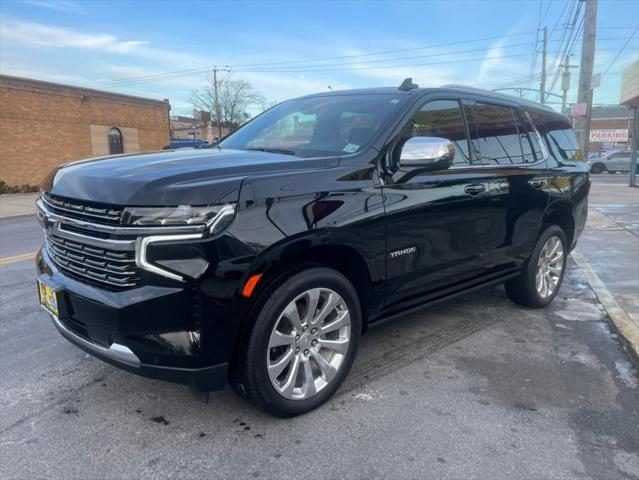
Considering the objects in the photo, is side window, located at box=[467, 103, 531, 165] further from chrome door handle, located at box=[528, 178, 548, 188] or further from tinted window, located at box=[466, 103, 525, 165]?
chrome door handle, located at box=[528, 178, 548, 188]

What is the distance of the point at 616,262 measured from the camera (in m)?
7.17

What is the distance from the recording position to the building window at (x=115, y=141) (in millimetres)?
27928

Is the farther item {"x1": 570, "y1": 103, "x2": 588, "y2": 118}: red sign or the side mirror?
{"x1": 570, "y1": 103, "x2": 588, "y2": 118}: red sign

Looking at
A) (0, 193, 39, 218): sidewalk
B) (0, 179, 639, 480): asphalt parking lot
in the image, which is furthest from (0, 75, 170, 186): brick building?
(0, 179, 639, 480): asphalt parking lot

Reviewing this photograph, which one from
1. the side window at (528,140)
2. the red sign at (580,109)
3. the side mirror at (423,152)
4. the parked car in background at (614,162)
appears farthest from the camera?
the parked car in background at (614,162)

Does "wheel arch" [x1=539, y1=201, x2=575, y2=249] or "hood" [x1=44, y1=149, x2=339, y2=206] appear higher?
"hood" [x1=44, y1=149, x2=339, y2=206]

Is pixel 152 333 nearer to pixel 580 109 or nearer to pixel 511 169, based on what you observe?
pixel 511 169

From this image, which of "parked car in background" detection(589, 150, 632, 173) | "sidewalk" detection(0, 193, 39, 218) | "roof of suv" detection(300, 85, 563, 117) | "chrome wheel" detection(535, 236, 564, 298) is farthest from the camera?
"parked car in background" detection(589, 150, 632, 173)

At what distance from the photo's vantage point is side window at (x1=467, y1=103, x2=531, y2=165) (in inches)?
164

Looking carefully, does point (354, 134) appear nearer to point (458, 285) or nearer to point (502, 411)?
point (458, 285)

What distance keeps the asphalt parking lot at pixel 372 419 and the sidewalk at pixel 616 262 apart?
1.52ft

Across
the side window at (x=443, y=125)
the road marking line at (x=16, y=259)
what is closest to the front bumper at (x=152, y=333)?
the side window at (x=443, y=125)

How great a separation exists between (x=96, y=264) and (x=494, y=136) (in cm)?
329

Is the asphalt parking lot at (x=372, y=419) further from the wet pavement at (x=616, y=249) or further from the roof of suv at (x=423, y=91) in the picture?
the roof of suv at (x=423, y=91)
